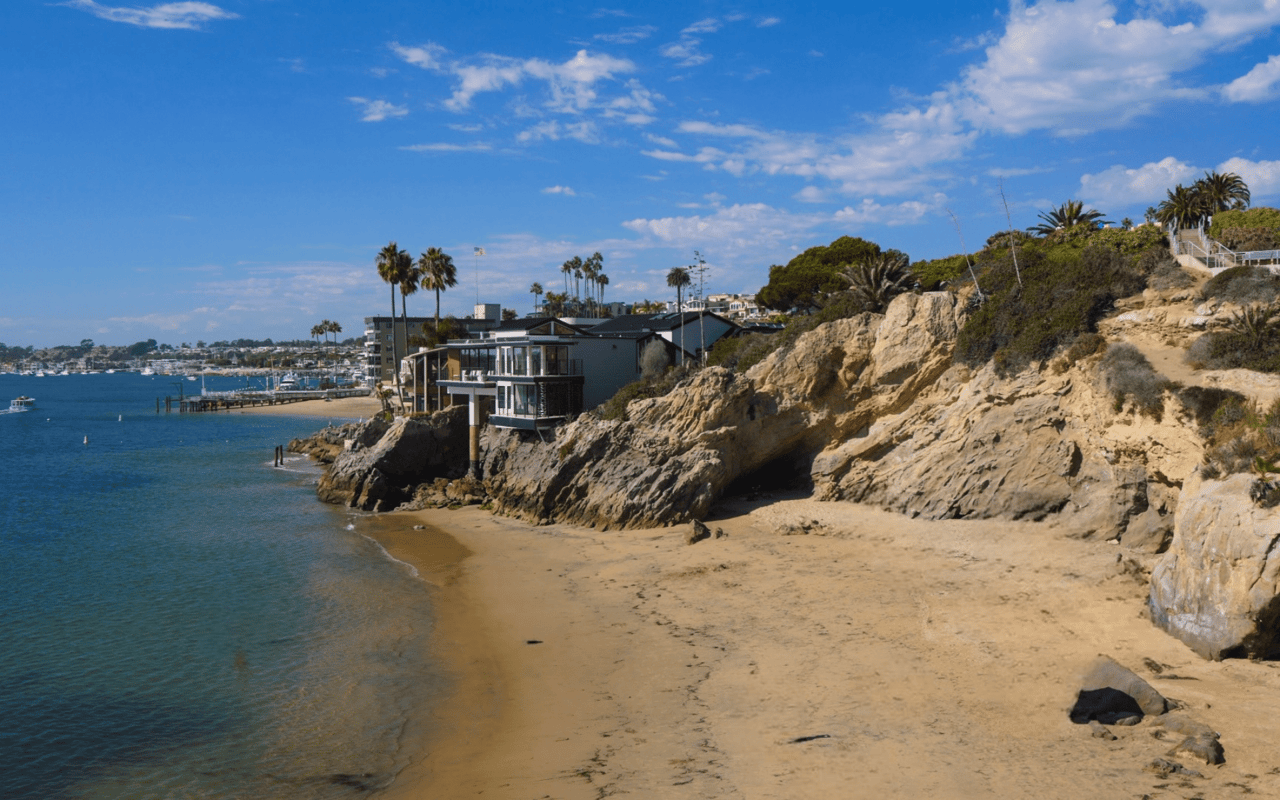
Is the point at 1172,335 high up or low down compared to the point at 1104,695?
up

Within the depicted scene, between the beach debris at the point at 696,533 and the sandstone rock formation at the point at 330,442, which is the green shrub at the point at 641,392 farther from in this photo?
the sandstone rock formation at the point at 330,442

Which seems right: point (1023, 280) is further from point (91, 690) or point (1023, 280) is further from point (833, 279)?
point (91, 690)

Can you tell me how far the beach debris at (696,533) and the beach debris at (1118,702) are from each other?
15167mm

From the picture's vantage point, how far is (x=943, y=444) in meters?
28.1

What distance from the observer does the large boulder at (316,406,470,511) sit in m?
41.2

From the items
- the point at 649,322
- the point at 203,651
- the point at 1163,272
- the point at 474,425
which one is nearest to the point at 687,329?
the point at 649,322

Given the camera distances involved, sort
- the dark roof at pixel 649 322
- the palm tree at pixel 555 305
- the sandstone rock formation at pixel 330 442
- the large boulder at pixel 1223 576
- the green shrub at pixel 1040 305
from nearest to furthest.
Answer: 1. the large boulder at pixel 1223 576
2. the green shrub at pixel 1040 305
3. the dark roof at pixel 649 322
4. the sandstone rock formation at pixel 330 442
5. the palm tree at pixel 555 305

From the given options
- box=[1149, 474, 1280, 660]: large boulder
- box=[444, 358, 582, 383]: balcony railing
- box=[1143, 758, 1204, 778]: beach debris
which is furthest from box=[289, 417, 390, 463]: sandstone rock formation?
box=[1143, 758, 1204, 778]: beach debris

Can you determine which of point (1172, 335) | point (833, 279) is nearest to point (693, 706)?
point (1172, 335)

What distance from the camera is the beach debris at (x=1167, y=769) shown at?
38.7ft

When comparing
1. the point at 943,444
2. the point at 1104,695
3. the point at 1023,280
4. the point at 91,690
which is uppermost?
the point at 1023,280

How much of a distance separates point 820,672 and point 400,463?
3123 centimetres

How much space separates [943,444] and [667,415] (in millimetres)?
11194

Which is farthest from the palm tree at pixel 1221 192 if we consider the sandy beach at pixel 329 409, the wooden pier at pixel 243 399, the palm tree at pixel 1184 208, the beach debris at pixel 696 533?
the wooden pier at pixel 243 399
